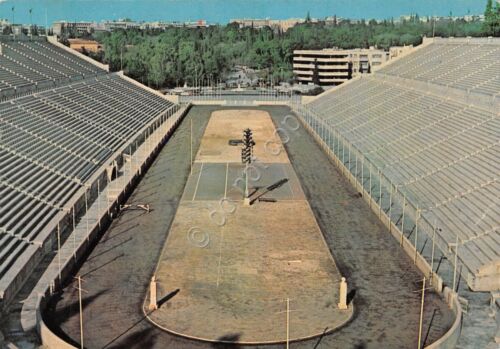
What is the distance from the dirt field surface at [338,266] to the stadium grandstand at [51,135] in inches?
77.7

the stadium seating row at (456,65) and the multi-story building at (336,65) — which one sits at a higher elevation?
the stadium seating row at (456,65)

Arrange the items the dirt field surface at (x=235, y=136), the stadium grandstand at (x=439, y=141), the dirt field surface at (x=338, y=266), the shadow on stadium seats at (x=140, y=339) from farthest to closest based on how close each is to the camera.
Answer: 1. the dirt field surface at (x=235, y=136)
2. the stadium grandstand at (x=439, y=141)
3. the dirt field surface at (x=338, y=266)
4. the shadow on stadium seats at (x=140, y=339)

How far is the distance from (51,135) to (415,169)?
1867cm

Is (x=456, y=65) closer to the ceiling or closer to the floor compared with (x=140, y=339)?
closer to the ceiling

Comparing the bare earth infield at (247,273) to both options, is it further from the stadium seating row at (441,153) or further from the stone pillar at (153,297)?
the stadium seating row at (441,153)

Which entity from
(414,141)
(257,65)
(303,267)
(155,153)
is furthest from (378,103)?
(257,65)

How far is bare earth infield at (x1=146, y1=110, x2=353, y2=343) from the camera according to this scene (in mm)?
18016

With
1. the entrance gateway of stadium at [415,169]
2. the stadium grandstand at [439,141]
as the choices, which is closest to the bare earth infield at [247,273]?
the entrance gateway of stadium at [415,169]

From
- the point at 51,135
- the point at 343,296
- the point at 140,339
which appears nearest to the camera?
the point at 140,339

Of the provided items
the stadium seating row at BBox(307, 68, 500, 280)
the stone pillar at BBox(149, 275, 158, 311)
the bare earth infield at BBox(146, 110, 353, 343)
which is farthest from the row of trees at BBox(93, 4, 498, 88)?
the stone pillar at BBox(149, 275, 158, 311)

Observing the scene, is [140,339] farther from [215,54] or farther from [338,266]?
[215,54]

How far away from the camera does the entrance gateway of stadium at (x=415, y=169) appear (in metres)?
21.5

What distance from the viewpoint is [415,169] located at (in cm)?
3347

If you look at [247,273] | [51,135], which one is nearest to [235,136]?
[51,135]
